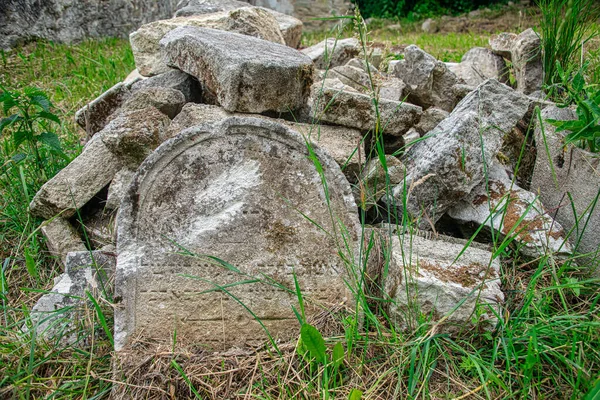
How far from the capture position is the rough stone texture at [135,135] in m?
2.44

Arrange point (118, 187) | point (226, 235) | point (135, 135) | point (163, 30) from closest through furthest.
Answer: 1. point (226, 235)
2. point (135, 135)
3. point (118, 187)
4. point (163, 30)

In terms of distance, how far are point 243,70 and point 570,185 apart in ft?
5.55

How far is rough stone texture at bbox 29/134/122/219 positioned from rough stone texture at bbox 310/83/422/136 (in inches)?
44.6

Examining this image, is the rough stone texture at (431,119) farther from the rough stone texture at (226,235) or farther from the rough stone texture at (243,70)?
the rough stone texture at (226,235)

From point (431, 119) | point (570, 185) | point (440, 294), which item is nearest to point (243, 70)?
point (431, 119)

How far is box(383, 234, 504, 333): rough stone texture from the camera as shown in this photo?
193 cm

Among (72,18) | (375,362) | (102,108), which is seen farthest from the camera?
(72,18)

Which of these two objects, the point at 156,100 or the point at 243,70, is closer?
the point at 243,70

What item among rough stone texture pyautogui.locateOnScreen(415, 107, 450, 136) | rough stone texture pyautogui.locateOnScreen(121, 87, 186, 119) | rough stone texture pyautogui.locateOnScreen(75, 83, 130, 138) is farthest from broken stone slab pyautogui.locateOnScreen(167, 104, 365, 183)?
rough stone texture pyautogui.locateOnScreen(75, 83, 130, 138)

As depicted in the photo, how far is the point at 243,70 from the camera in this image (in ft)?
8.08

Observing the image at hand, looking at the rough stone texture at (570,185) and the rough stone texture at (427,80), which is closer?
the rough stone texture at (570,185)

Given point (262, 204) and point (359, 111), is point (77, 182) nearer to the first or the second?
point (262, 204)

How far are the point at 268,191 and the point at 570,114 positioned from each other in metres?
1.70

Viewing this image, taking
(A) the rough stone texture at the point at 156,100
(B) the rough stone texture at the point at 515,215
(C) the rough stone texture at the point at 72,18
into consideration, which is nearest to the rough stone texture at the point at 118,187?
(A) the rough stone texture at the point at 156,100
